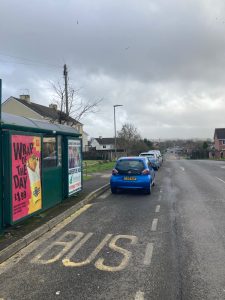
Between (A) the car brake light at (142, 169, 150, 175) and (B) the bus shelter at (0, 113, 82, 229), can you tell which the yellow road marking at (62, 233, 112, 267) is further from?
(A) the car brake light at (142, 169, 150, 175)

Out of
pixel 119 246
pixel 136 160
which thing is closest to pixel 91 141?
pixel 136 160

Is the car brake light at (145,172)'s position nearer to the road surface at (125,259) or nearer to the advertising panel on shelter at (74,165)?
the advertising panel on shelter at (74,165)

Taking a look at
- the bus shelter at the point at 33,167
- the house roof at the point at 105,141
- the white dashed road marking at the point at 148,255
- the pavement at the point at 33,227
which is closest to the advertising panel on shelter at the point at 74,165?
the bus shelter at the point at 33,167

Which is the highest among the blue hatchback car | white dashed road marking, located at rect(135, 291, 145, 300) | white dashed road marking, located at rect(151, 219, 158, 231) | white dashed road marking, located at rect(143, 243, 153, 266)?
the blue hatchback car

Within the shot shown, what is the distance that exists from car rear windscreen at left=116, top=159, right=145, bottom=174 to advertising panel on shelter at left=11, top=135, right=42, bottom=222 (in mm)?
5253

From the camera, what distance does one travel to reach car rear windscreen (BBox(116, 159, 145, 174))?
13.5 m

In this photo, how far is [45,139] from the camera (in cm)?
957

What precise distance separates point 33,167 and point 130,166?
588 cm

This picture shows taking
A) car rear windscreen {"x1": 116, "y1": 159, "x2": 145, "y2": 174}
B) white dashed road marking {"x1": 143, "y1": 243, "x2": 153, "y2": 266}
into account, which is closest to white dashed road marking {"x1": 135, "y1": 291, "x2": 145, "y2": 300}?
white dashed road marking {"x1": 143, "y1": 243, "x2": 153, "y2": 266}

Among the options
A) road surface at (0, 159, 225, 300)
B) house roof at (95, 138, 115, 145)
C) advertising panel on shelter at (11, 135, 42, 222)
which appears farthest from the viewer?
house roof at (95, 138, 115, 145)

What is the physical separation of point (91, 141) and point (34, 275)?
119m

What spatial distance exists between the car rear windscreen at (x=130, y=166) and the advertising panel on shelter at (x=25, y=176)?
5253mm

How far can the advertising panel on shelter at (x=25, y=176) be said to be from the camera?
24.4 ft

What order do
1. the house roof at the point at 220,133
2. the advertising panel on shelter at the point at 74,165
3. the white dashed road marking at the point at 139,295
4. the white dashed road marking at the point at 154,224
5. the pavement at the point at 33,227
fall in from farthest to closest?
the house roof at the point at 220,133 < the advertising panel on shelter at the point at 74,165 < the white dashed road marking at the point at 154,224 < the pavement at the point at 33,227 < the white dashed road marking at the point at 139,295
